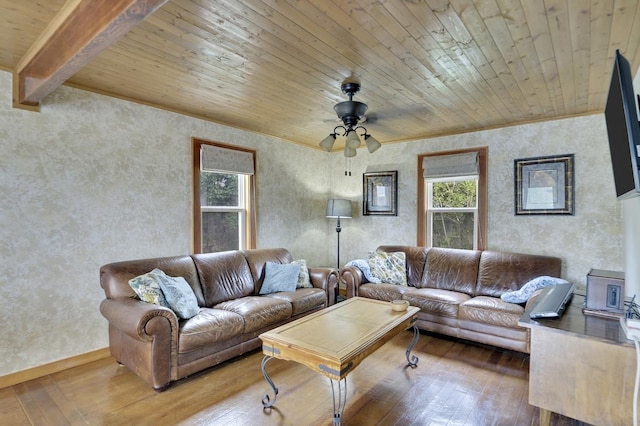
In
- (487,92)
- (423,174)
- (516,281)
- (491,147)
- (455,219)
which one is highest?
(487,92)

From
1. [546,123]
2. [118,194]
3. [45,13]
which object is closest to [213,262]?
[118,194]

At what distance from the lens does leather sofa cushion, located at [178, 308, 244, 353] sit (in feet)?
8.19

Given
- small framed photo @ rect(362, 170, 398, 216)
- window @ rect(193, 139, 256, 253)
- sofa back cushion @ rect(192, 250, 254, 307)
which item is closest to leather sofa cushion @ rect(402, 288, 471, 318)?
small framed photo @ rect(362, 170, 398, 216)

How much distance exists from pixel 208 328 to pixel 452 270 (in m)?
2.85

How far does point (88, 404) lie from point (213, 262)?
157cm

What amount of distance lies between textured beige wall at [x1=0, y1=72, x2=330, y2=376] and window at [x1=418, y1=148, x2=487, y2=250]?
298 cm

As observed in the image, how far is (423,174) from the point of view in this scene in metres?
4.59

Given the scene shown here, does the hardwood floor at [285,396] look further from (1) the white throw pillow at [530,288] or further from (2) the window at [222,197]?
(2) the window at [222,197]

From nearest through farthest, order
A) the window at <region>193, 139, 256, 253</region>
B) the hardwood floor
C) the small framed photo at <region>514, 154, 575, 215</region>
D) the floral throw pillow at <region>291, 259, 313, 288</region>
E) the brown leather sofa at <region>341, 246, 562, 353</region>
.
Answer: the hardwood floor < the brown leather sofa at <region>341, 246, 562, 353</region> < the small framed photo at <region>514, 154, 575, 215</region> < the window at <region>193, 139, 256, 253</region> < the floral throw pillow at <region>291, 259, 313, 288</region>

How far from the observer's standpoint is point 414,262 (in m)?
4.28

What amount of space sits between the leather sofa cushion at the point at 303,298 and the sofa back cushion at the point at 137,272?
0.86m

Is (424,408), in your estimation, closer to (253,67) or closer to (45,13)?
(253,67)

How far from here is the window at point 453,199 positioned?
4172 mm

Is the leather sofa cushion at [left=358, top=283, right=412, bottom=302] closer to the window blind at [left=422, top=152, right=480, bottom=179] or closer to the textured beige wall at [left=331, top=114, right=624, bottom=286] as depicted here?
the textured beige wall at [left=331, top=114, right=624, bottom=286]
